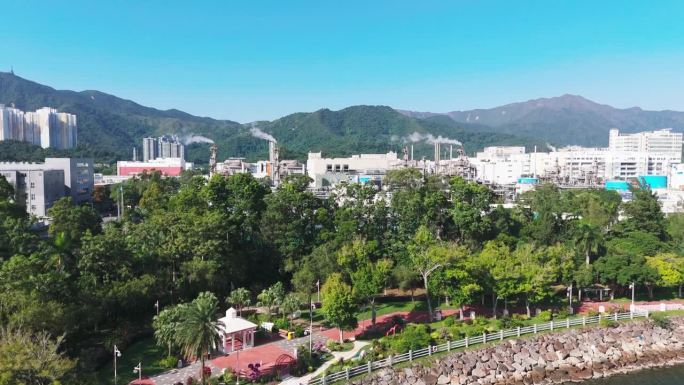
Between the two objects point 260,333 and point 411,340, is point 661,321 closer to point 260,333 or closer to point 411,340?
point 411,340

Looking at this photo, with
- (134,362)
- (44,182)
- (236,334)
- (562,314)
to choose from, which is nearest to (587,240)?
(562,314)

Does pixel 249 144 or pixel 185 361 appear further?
pixel 249 144

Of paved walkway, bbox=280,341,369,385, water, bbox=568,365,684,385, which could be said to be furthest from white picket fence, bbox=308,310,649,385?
water, bbox=568,365,684,385

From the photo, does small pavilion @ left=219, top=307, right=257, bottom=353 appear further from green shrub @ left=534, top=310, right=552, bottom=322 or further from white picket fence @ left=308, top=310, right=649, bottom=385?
green shrub @ left=534, top=310, right=552, bottom=322

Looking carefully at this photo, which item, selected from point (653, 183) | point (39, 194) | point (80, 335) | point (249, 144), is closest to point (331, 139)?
point (249, 144)

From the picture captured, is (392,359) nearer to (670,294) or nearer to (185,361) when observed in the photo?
(185,361)

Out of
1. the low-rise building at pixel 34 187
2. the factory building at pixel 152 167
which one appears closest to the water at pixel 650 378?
the low-rise building at pixel 34 187
